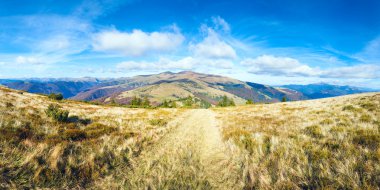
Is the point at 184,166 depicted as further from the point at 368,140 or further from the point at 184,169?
the point at 368,140

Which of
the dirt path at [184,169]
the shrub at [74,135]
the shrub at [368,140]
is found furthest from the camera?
the shrub at [74,135]

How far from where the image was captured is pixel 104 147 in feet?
23.6

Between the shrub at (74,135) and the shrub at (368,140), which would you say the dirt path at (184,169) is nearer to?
the shrub at (74,135)

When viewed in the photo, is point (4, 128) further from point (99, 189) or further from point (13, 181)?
point (99, 189)

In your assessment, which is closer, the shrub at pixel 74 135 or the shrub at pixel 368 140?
the shrub at pixel 368 140

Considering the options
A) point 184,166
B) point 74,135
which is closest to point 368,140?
point 184,166

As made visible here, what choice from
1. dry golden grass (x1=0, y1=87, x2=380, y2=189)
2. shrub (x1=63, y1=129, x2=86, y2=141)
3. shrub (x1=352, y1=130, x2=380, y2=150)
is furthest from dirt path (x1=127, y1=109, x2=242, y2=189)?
shrub (x1=352, y1=130, x2=380, y2=150)

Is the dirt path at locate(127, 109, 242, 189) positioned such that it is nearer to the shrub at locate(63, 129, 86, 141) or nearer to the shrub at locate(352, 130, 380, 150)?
the shrub at locate(63, 129, 86, 141)

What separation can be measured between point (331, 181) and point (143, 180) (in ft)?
17.0

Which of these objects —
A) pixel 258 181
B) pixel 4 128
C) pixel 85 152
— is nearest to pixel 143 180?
pixel 85 152

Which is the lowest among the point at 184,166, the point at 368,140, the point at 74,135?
the point at 184,166

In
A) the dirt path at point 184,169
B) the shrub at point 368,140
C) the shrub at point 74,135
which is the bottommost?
the dirt path at point 184,169

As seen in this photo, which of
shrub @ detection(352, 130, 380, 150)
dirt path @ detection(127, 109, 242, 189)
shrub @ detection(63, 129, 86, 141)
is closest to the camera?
dirt path @ detection(127, 109, 242, 189)

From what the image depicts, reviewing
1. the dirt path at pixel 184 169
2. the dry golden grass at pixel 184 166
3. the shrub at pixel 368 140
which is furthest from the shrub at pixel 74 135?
the shrub at pixel 368 140
